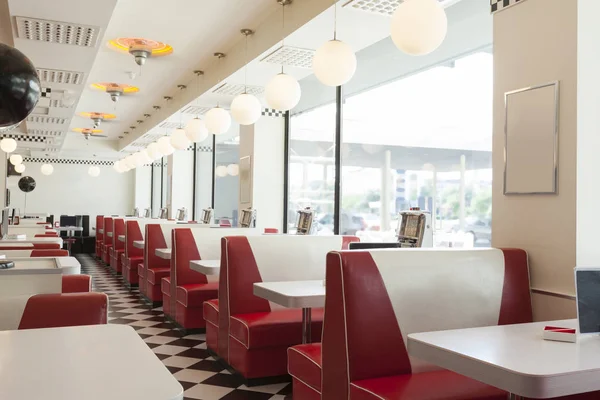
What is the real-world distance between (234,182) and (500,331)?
833 centimetres

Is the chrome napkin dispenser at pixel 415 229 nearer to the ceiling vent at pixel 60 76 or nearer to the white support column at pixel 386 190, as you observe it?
the white support column at pixel 386 190

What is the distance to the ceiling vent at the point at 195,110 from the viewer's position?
363 inches

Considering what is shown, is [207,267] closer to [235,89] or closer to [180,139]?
[180,139]

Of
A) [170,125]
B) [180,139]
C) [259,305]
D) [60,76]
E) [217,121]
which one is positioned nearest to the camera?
[259,305]

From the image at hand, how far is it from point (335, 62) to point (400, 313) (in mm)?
1915

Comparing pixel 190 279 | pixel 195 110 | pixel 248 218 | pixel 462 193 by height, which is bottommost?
pixel 190 279

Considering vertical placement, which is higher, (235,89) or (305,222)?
(235,89)

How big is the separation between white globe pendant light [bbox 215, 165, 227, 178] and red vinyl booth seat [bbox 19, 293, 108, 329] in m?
A: 9.07

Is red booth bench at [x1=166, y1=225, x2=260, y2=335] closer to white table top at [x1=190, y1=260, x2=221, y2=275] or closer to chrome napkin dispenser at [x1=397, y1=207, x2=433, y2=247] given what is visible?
white table top at [x1=190, y1=260, x2=221, y2=275]

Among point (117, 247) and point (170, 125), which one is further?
point (170, 125)

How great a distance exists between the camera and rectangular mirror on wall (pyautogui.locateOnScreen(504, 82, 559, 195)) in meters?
2.95

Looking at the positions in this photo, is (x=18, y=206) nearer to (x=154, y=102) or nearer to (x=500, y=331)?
(x=154, y=102)

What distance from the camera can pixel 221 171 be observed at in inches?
464

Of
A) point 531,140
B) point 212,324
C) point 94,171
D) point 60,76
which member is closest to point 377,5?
point 531,140
